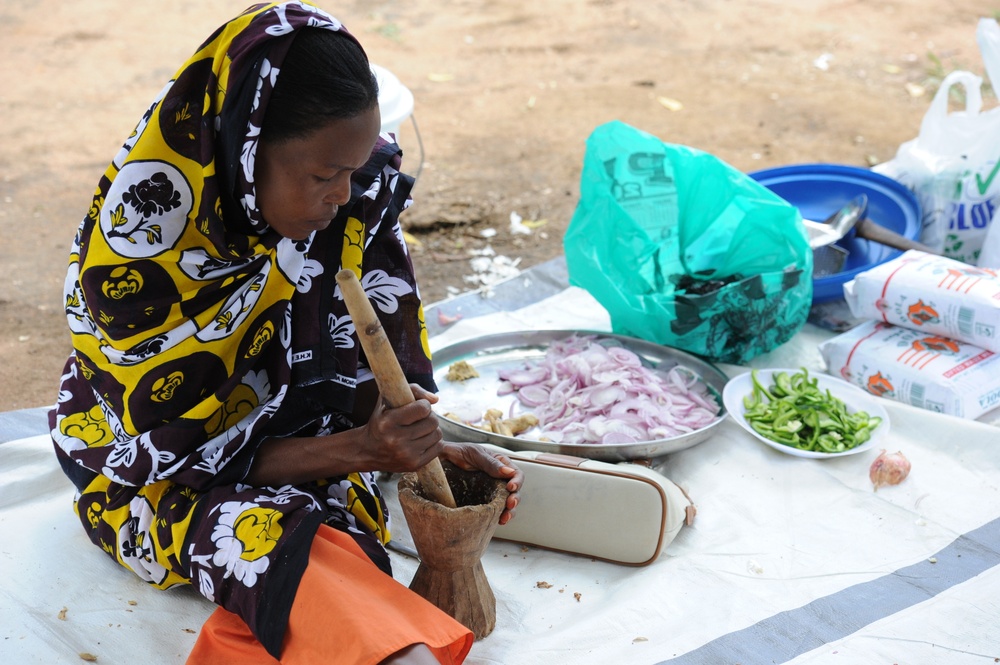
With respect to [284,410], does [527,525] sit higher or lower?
lower

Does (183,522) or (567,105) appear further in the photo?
(567,105)

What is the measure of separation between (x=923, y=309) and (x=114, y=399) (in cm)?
226

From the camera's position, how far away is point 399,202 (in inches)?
86.2

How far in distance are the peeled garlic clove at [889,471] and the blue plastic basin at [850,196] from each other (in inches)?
45.7

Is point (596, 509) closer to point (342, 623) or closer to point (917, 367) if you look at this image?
point (342, 623)

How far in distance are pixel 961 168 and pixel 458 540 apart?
2.60 m

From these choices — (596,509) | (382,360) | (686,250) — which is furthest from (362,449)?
(686,250)

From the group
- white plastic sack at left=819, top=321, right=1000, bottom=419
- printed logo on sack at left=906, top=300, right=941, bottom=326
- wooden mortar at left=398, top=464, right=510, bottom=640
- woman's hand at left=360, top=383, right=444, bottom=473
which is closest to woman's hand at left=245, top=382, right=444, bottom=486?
woman's hand at left=360, top=383, right=444, bottom=473

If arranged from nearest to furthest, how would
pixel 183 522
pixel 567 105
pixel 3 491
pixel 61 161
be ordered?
1. pixel 183 522
2. pixel 3 491
3. pixel 61 161
4. pixel 567 105

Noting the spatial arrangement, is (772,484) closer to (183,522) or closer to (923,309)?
(923,309)

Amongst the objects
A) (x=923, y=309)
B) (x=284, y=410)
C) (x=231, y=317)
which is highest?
(x=231, y=317)

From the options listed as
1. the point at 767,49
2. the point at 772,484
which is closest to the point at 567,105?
the point at 767,49

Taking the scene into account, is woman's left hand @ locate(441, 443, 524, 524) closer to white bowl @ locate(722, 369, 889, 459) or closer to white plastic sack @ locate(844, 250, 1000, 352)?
white bowl @ locate(722, 369, 889, 459)

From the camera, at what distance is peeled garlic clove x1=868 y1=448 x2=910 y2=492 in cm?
254
